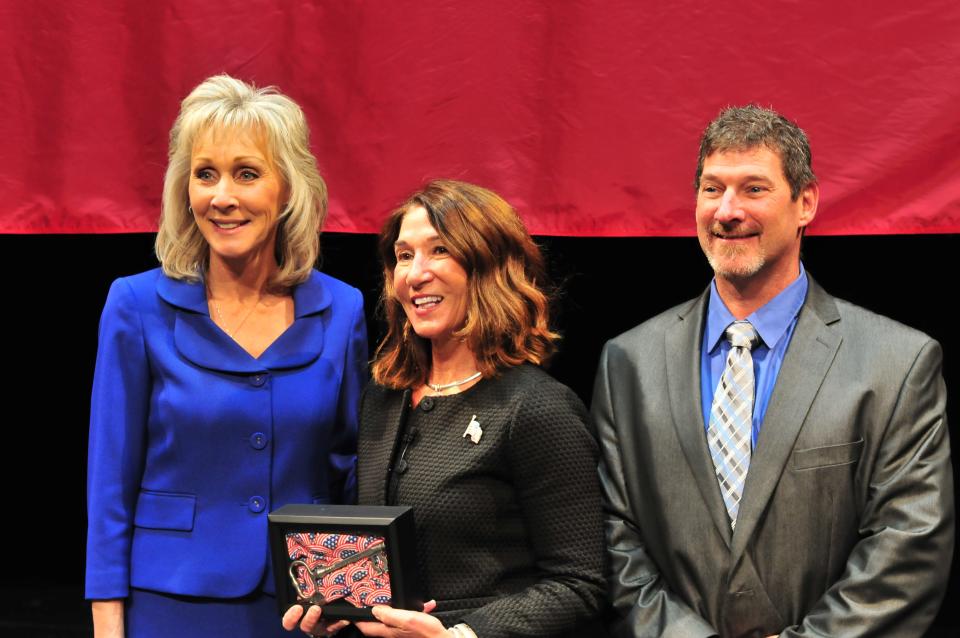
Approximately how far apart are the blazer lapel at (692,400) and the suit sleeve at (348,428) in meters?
0.57

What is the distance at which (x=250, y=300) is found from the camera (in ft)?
7.53

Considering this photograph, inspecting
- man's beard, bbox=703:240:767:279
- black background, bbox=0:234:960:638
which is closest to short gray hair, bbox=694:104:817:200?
man's beard, bbox=703:240:767:279

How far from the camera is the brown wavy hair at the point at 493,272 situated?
202 centimetres

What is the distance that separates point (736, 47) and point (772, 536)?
92 centimetres

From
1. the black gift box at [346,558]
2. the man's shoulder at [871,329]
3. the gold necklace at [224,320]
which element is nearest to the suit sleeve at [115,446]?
the gold necklace at [224,320]

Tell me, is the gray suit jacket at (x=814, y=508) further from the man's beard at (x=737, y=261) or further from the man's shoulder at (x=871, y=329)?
the man's beard at (x=737, y=261)

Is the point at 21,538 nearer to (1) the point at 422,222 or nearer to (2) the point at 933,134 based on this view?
(1) the point at 422,222

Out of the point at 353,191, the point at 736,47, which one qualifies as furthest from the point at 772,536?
the point at 353,191

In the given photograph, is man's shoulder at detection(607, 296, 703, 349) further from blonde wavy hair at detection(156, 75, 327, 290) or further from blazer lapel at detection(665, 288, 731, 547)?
blonde wavy hair at detection(156, 75, 327, 290)

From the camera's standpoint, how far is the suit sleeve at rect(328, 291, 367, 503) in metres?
2.29

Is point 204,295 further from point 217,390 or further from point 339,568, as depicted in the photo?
point 339,568

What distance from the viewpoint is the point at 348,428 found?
7.53ft

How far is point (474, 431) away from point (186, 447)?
0.52 m

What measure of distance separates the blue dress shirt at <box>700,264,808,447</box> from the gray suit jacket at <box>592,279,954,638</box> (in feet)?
0.10
